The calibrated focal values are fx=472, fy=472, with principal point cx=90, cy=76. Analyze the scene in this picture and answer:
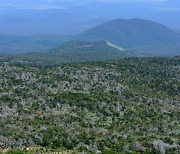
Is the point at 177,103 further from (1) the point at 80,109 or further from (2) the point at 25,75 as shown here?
(2) the point at 25,75

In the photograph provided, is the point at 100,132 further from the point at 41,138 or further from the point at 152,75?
the point at 152,75

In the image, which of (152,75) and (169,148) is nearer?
(169,148)

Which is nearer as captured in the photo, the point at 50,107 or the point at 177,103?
the point at 50,107

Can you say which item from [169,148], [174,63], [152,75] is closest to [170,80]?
[152,75]

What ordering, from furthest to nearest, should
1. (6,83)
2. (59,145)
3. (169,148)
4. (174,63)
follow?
1. (174,63)
2. (6,83)
3. (169,148)
4. (59,145)

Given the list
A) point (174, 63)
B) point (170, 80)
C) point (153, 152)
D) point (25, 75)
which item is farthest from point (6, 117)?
point (174, 63)

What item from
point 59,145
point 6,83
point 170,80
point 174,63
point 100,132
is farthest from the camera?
point 174,63
